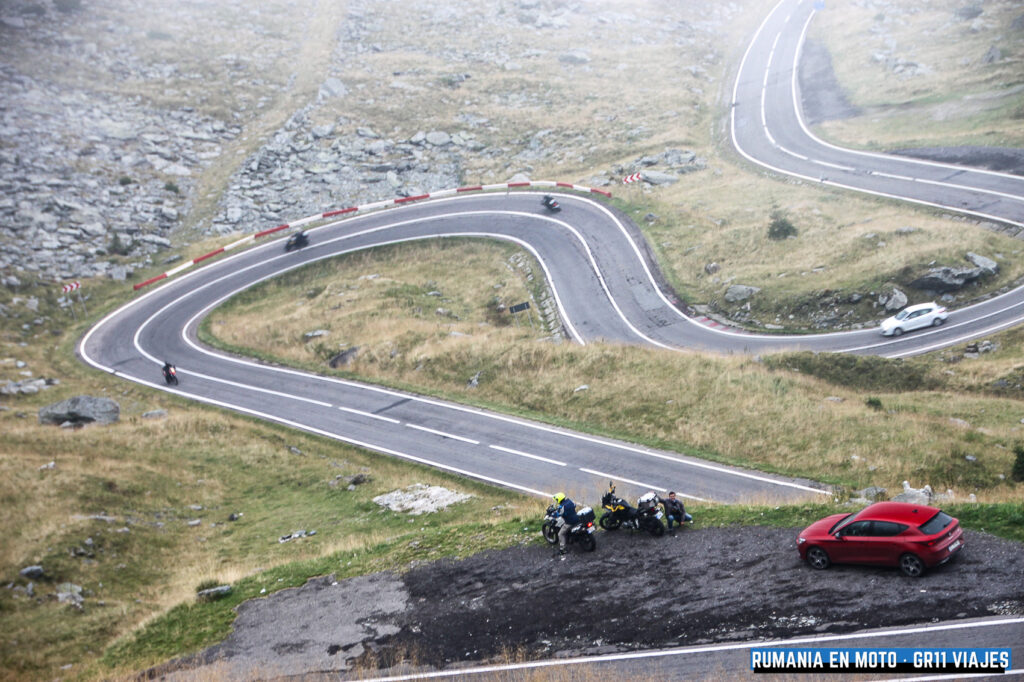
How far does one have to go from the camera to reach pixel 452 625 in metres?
18.3

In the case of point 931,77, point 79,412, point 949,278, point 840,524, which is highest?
point 931,77

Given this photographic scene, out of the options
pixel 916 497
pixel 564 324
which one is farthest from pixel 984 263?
pixel 916 497

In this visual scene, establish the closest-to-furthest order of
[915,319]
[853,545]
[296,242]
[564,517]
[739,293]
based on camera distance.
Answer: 1. [853,545]
2. [564,517]
3. [915,319]
4. [739,293]
5. [296,242]

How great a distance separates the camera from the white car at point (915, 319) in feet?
129

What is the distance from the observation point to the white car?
39344 millimetres

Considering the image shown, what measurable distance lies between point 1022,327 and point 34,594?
43543mm

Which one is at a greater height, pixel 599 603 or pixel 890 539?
pixel 890 539

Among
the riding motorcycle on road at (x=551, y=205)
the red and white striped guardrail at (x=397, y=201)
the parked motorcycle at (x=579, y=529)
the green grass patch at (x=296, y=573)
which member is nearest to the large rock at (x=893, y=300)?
the red and white striped guardrail at (x=397, y=201)

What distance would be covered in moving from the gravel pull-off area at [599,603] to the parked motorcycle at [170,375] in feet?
86.0

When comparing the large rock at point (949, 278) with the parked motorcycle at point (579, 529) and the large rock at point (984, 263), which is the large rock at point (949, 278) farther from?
the parked motorcycle at point (579, 529)

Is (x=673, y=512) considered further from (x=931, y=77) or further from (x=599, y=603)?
(x=931, y=77)

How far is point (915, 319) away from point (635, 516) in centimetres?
2709

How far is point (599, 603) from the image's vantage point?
17.9 m

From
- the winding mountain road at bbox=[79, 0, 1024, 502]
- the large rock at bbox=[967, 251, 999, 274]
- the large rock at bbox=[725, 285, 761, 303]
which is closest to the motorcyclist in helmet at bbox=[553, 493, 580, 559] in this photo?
the winding mountain road at bbox=[79, 0, 1024, 502]
